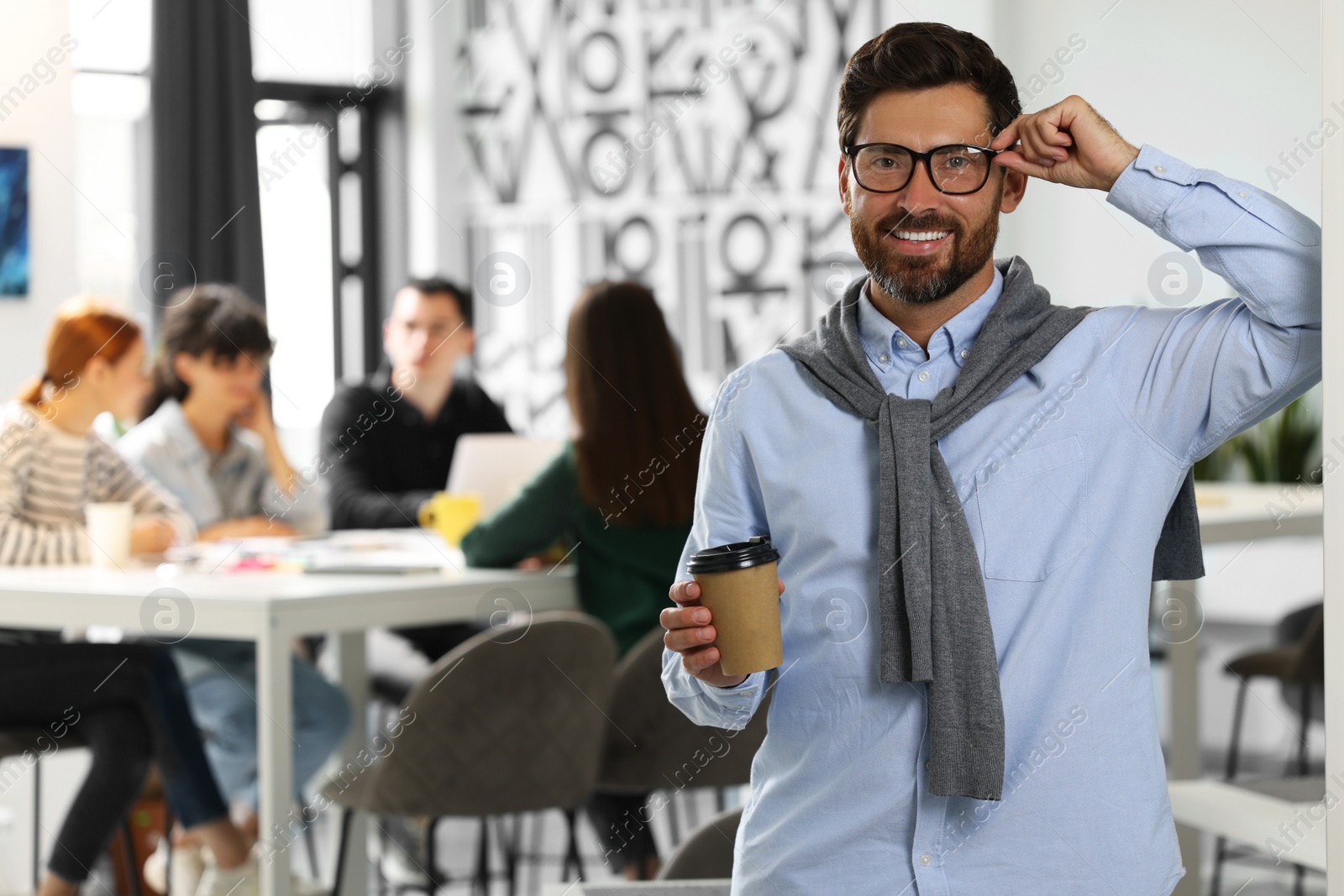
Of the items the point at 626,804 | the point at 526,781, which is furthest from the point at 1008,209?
the point at 626,804

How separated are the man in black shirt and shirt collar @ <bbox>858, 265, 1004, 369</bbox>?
3097mm

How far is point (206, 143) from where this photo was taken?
5.74 m

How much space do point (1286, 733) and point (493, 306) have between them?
12.3 feet

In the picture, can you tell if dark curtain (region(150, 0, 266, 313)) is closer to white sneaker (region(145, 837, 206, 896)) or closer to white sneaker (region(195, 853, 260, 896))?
white sneaker (region(145, 837, 206, 896))

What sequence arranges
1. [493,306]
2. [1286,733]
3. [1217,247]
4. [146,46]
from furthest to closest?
1. [493,306]
2. [146,46]
3. [1286,733]
4. [1217,247]

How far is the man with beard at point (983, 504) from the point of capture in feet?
3.89

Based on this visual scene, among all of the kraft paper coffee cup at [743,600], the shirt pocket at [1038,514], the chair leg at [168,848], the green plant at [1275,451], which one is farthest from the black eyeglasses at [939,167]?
the green plant at [1275,451]

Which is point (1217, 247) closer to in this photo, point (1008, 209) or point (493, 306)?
point (1008, 209)

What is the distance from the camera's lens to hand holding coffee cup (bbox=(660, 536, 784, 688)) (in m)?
1.18

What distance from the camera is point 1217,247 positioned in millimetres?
1165

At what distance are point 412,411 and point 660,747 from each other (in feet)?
6.92

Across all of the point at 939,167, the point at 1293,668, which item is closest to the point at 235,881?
the point at 939,167

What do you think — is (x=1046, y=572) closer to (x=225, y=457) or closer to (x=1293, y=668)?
(x=1293, y=668)

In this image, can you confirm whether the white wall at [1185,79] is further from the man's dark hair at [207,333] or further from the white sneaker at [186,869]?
the white sneaker at [186,869]
